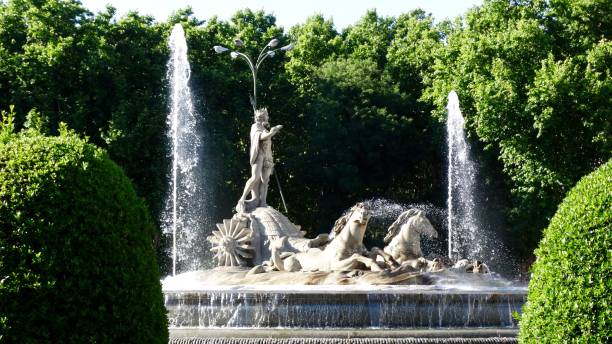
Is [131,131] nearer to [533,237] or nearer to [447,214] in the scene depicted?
[447,214]

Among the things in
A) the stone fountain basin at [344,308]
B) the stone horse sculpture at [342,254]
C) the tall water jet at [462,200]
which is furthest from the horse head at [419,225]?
the tall water jet at [462,200]

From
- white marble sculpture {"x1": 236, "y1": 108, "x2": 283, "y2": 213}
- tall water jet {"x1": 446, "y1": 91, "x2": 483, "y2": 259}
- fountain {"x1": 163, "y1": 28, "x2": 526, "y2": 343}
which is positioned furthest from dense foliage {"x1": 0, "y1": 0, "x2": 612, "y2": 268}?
fountain {"x1": 163, "y1": 28, "x2": 526, "y2": 343}

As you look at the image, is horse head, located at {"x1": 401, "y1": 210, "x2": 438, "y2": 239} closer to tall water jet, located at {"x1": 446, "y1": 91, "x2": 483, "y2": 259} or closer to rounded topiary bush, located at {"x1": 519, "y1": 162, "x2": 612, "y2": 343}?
rounded topiary bush, located at {"x1": 519, "y1": 162, "x2": 612, "y2": 343}

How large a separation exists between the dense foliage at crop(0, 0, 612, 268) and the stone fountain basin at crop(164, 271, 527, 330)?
1384 centimetres

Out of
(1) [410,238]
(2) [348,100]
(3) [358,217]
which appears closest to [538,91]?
(2) [348,100]

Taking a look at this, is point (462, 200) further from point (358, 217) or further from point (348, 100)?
point (358, 217)

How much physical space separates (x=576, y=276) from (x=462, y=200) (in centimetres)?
2385

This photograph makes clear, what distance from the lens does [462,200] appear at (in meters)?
29.9

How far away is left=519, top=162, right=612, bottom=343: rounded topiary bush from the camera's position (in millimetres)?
6195

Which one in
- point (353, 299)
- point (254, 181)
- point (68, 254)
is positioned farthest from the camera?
point (254, 181)

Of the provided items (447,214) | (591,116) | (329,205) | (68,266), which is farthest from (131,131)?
(68,266)

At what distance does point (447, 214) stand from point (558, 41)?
7.35m

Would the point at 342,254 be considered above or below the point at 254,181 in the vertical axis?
below

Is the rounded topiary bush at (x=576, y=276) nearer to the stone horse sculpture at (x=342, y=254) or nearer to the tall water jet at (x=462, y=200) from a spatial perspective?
the stone horse sculpture at (x=342, y=254)
